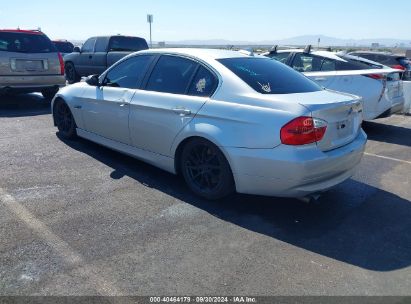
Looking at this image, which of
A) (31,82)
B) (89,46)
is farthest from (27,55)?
(89,46)

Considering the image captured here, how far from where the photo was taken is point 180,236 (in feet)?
11.7

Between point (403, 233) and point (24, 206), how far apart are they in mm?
3743

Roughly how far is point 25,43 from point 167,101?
6.53 meters

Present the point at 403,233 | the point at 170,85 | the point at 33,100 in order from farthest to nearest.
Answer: the point at 33,100
the point at 170,85
the point at 403,233

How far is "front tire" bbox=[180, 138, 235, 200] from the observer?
13.5 feet

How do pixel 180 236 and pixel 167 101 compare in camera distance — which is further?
pixel 167 101

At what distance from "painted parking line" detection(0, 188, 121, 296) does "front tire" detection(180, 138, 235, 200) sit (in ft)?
5.18

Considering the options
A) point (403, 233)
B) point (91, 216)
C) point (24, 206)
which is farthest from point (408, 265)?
point (24, 206)

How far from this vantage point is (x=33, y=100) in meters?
11.0

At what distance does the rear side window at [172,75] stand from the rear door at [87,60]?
9644 mm

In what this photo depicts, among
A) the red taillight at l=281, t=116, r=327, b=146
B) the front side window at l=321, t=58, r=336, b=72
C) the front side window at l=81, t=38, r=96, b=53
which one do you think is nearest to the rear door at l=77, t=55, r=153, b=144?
the red taillight at l=281, t=116, r=327, b=146

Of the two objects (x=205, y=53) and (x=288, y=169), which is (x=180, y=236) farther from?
(x=205, y=53)

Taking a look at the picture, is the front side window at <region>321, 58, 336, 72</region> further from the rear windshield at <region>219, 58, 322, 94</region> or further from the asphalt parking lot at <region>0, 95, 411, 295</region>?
the rear windshield at <region>219, 58, 322, 94</region>

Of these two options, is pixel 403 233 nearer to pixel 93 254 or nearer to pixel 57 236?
pixel 93 254
